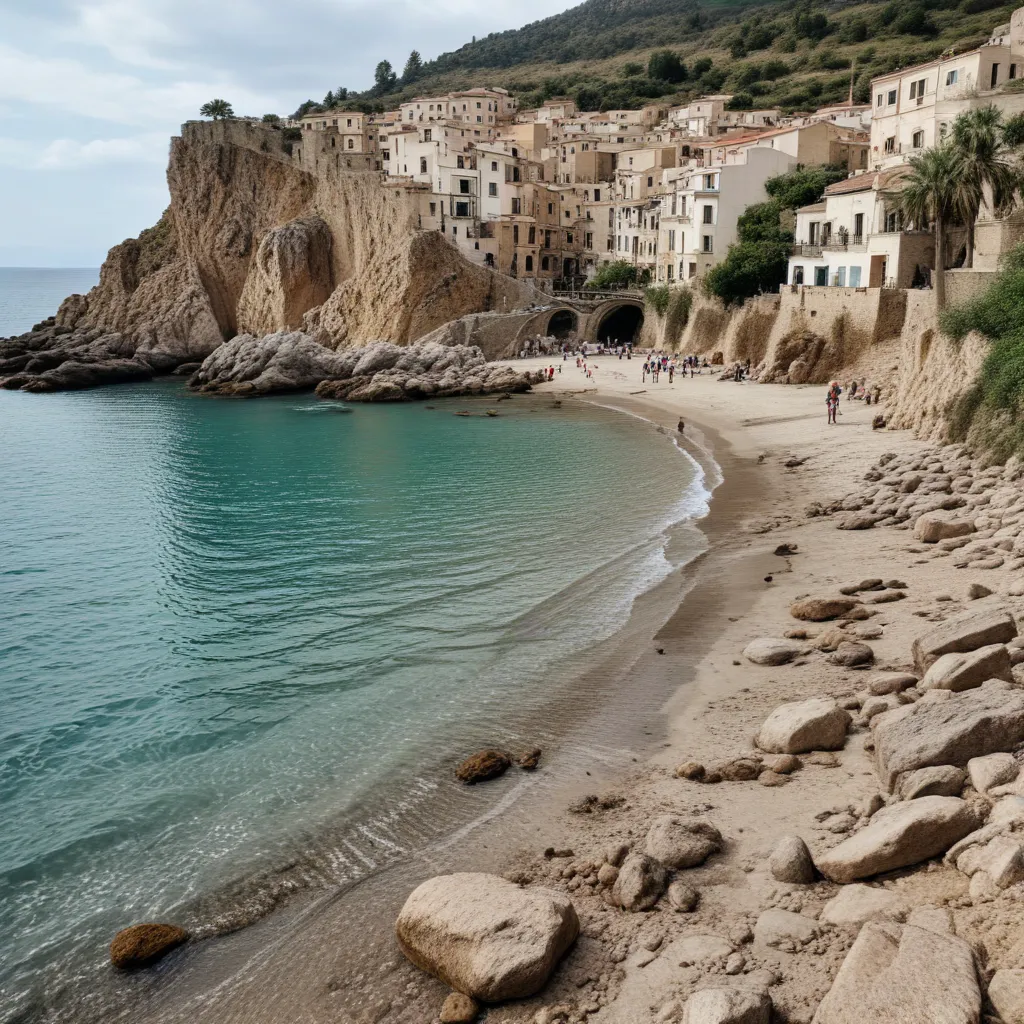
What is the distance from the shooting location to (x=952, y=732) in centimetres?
1068

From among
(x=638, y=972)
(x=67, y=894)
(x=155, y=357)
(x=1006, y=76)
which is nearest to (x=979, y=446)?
(x=638, y=972)

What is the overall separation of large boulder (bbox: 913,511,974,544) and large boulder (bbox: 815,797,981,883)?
562 inches

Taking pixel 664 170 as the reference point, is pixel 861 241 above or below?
below

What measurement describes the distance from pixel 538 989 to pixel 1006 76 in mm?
59536

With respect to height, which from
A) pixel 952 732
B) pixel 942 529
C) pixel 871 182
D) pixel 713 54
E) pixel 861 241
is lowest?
pixel 952 732

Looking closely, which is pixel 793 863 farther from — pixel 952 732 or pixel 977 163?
pixel 977 163

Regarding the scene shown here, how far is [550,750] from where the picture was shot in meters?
14.5

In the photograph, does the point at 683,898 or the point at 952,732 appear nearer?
the point at 683,898

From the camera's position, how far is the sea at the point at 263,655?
474 inches

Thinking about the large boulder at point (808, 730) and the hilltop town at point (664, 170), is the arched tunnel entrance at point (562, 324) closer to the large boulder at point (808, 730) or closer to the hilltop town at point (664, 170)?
the hilltop town at point (664, 170)

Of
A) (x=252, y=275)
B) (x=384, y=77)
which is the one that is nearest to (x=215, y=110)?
(x=252, y=275)

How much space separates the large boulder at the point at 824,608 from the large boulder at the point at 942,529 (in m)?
5.12

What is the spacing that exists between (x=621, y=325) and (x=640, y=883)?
76586 mm

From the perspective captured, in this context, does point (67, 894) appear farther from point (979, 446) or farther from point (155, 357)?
point (155, 357)
